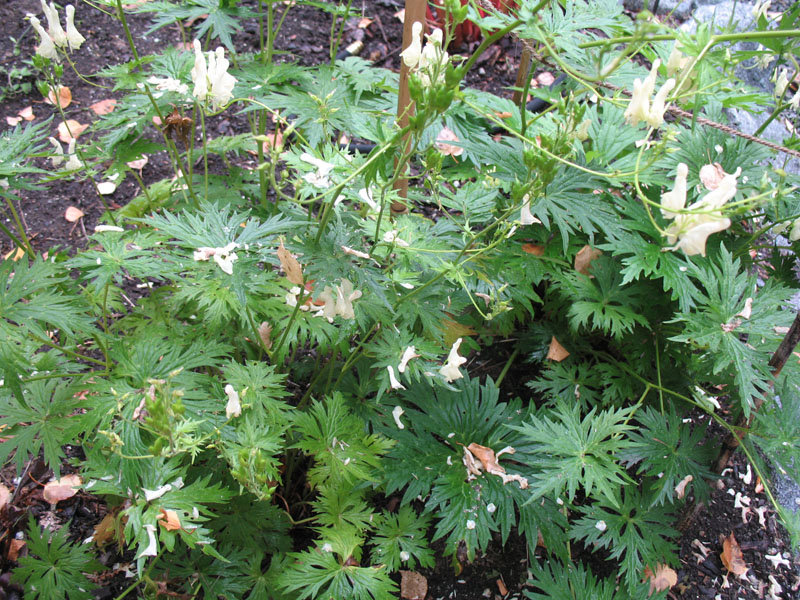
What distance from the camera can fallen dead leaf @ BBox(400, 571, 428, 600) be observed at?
1859 millimetres

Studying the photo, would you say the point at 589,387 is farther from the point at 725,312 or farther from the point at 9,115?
the point at 9,115

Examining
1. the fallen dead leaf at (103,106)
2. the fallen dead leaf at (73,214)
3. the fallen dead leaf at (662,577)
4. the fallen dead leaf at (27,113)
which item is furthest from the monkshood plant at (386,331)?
the fallen dead leaf at (27,113)

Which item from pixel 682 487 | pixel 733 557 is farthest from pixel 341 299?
pixel 733 557

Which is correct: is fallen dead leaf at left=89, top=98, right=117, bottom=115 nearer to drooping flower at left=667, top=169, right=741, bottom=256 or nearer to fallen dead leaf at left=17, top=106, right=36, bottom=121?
fallen dead leaf at left=17, top=106, right=36, bottom=121

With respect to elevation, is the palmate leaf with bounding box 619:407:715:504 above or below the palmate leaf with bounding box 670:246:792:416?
below

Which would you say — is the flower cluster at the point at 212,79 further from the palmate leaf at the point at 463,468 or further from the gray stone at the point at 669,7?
the gray stone at the point at 669,7

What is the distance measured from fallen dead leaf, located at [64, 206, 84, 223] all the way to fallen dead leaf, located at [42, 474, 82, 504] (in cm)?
128

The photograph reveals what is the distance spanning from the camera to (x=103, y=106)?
3143 mm

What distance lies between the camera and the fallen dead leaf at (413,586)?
6.10 ft

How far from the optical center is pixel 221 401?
56.2 inches

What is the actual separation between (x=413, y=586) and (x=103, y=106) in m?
2.80

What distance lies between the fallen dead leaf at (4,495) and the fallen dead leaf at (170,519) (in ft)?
3.39

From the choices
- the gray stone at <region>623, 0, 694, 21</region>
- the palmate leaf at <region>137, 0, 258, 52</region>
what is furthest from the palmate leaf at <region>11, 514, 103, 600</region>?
the gray stone at <region>623, 0, 694, 21</region>

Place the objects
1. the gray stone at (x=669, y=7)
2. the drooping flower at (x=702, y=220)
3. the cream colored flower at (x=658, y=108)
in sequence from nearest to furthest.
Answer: the drooping flower at (x=702, y=220) → the cream colored flower at (x=658, y=108) → the gray stone at (x=669, y=7)
